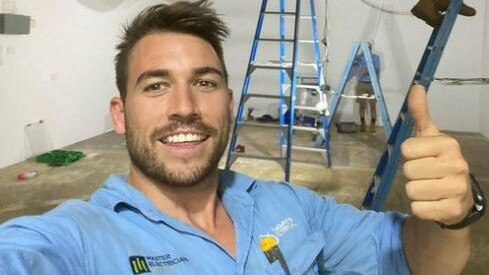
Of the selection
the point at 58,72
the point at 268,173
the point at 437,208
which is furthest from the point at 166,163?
the point at 58,72

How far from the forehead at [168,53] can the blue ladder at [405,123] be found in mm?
1390

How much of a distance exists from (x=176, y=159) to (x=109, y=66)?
5.53 metres

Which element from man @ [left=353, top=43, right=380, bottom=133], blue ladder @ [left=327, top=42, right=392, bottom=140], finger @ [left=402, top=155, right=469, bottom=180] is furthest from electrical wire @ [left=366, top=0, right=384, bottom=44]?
finger @ [left=402, top=155, right=469, bottom=180]

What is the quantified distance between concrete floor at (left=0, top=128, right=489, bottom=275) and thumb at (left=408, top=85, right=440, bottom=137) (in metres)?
1.96

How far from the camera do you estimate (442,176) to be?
0.81m

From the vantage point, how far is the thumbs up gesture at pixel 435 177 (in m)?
0.81

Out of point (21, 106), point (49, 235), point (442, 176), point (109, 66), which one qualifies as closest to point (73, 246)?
point (49, 235)

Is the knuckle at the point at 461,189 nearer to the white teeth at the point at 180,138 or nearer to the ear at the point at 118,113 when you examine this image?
Answer: the white teeth at the point at 180,138

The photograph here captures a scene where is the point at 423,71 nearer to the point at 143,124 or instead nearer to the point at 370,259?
the point at 370,259

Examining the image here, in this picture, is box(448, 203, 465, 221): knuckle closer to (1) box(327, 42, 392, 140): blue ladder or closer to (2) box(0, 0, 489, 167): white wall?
(1) box(327, 42, 392, 140): blue ladder

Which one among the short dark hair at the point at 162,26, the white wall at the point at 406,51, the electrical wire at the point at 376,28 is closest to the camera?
the short dark hair at the point at 162,26

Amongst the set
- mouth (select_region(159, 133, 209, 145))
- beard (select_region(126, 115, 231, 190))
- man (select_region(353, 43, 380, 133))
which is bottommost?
man (select_region(353, 43, 380, 133))

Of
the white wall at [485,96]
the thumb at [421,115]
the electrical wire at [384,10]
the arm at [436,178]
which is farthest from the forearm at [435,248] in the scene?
the electrical wire at [384,10]

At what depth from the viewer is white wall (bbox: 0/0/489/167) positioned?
14.9 ft
